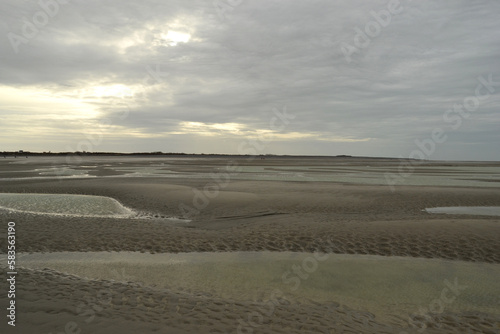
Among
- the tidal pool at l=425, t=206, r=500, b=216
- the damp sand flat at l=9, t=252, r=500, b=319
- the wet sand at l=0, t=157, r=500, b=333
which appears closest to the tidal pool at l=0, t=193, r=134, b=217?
the wet sand at l=0, t=157, r=500, b=333

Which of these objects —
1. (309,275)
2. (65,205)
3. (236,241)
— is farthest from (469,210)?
(65,205)

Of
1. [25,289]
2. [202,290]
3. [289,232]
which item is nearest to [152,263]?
[202,290]

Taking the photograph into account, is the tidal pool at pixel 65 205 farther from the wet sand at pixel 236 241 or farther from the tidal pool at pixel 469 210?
the tidal pool at pixel 469 210

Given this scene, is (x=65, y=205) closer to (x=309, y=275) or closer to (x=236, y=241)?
(x=236, y=241)

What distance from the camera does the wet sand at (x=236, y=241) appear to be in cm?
706

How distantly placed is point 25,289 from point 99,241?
18.2ft

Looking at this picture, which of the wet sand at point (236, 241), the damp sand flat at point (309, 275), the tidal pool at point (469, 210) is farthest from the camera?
the tidal pool at point (469, 210)

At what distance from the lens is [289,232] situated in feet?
50.4

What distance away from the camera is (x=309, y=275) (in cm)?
1058

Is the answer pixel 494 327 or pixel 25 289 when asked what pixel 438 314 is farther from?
pixel 25 289

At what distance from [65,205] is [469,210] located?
2828 cm

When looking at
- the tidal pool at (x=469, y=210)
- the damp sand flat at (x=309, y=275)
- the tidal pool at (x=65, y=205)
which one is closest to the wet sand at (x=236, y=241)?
the damp sand flat at (x=309, y=275)

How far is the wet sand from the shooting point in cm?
706

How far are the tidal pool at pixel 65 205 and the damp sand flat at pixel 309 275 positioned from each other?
8645 mm
